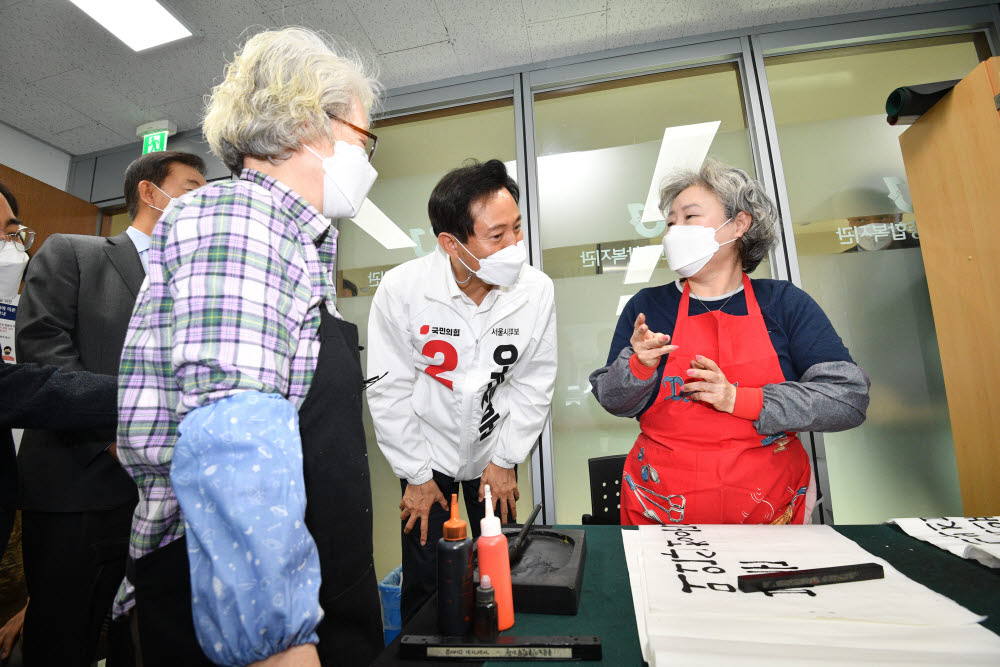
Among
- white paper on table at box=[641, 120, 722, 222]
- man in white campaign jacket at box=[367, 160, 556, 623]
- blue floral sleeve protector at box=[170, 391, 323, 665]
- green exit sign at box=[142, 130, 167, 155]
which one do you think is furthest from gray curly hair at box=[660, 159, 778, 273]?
green exit sign at box=[142, 130, 167, 155]

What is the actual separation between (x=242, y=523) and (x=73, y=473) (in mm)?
1303

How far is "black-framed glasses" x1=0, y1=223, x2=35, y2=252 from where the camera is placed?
1.76 m

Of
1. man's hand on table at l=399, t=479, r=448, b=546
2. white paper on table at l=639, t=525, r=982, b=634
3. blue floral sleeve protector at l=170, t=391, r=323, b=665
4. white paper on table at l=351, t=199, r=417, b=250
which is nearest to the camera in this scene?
blue floral sleeve protector at l=170, t=391, r=323, b=665

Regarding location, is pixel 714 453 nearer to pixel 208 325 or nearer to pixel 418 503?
pixel 418 503

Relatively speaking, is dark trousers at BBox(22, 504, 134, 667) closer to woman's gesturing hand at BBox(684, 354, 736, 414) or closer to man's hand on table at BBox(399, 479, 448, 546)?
man's hand on table at BBox(399, 479, 448, 546)

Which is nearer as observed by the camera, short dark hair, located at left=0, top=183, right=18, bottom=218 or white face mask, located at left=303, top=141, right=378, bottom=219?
white face mask, located at left=303, top=141, right=378, bottom=219

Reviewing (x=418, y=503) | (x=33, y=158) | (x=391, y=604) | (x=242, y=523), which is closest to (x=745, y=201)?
(x=418, y=503)

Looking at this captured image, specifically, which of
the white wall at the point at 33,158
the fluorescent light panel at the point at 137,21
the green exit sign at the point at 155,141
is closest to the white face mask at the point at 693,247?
the fluorescent light panel at the point at 137,21

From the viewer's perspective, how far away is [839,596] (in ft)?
2.27

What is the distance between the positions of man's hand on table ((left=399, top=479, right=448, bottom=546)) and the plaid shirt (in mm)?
958

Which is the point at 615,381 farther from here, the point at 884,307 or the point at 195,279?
the point at 884,307

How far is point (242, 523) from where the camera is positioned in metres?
0.52

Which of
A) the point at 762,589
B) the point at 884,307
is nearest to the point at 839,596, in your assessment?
the point at 762,589

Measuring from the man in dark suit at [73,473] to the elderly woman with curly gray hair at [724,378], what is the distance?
4.60 feet
